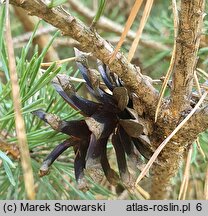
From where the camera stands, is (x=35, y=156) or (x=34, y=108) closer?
(x=34, y=108)

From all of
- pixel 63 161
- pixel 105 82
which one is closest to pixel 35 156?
pixel 63 161

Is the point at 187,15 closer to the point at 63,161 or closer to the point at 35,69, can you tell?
the point at 35,69

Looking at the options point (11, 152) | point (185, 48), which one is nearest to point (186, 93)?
point (185, 48)

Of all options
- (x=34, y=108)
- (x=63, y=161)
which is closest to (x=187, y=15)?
(x=34, y=108)

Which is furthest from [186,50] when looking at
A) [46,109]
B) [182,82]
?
[46,109]

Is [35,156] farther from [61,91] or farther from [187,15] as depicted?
[187,15]

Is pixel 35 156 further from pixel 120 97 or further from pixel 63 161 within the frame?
pixel 120 97

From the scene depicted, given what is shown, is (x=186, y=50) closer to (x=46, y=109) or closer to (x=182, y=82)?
(x=182, y=82)

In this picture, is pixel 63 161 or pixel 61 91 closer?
pixel 61 91
